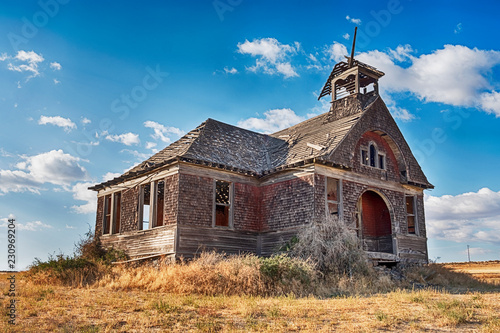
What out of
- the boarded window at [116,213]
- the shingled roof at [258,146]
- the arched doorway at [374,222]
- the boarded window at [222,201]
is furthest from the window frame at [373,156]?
the boarded window at [116,213]

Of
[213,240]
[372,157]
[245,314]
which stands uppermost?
[372,157]

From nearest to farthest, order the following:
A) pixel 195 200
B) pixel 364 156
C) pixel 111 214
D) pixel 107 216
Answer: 1. pixel 195 200
2. pixel 364 156
3. pixel 111 214
4. pixel 107 216

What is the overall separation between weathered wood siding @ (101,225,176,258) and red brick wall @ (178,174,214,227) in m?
0.82

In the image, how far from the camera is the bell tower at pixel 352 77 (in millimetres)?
25366

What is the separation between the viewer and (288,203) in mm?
20891

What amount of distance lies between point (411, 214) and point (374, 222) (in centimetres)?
211

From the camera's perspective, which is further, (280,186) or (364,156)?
(364,156)

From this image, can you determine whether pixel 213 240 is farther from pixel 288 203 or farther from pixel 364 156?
pixel 364 156

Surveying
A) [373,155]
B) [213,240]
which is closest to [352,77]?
Result: [373,155]

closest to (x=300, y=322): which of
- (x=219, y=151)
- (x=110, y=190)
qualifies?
(x=219, y=151)

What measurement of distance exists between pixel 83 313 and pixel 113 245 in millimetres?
12417

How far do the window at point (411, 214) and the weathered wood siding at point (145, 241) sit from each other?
43.2 ft

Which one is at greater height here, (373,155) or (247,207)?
(373,155)

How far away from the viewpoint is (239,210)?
21.3 meters
